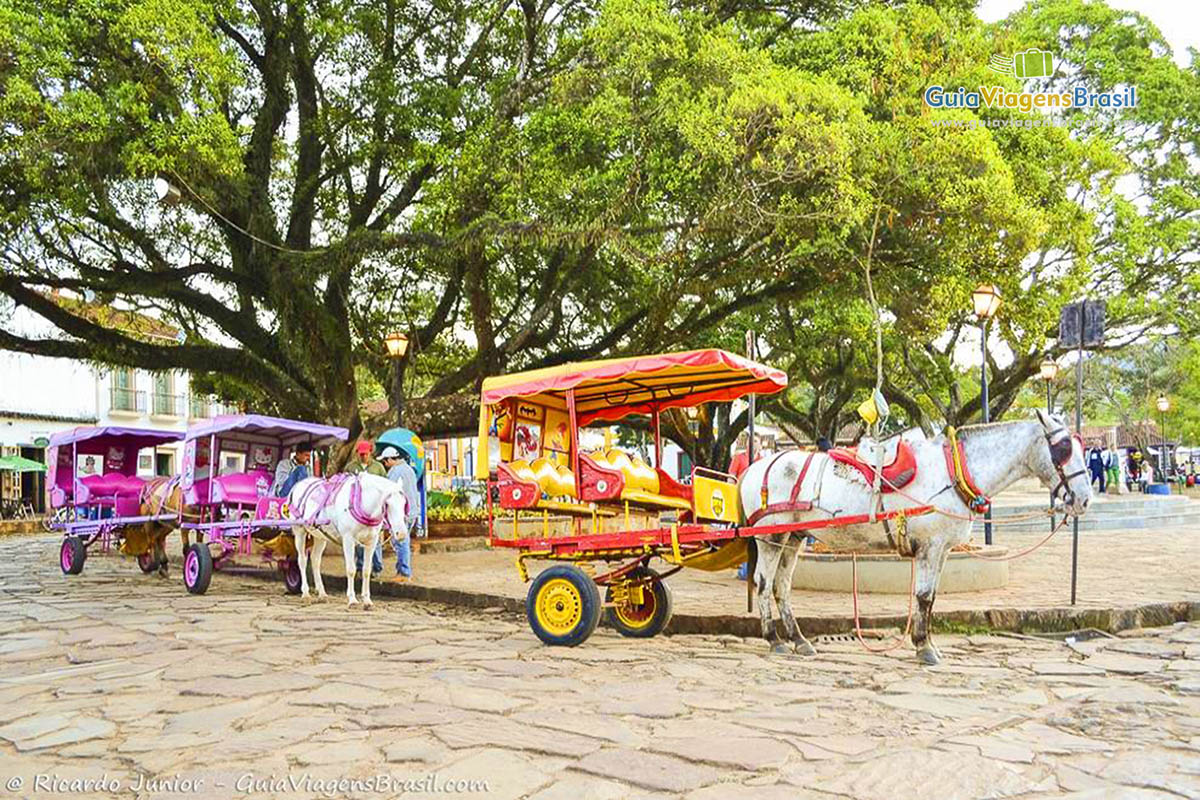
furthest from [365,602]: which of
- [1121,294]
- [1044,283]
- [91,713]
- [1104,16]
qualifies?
[1104,16]

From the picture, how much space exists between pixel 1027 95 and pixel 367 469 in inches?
507

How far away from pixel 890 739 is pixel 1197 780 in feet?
4.80

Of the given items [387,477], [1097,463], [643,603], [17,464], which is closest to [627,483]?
[643,603]

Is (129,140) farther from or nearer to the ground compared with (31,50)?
nearer to the ground

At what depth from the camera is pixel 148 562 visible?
15977mm

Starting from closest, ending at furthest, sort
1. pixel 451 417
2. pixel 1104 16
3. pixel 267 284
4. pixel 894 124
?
pixel 894 124, pixel 267 284, pixel 451 417, pixel 1104 16

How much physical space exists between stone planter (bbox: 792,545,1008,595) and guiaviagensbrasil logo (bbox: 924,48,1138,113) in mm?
7266

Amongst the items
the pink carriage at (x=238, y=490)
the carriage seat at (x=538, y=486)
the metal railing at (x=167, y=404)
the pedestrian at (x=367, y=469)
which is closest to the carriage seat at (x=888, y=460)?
the carriage seat at (x=538, y=486)

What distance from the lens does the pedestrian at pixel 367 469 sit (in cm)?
1404

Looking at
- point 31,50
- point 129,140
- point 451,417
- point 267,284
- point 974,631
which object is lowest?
point 974,631

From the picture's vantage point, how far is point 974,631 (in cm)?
945

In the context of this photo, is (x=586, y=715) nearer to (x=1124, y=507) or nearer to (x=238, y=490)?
(x=238, y=490)

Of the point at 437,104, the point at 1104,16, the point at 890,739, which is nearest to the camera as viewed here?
the point at 890,739

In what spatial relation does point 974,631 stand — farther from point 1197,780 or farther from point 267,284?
point 267,284
